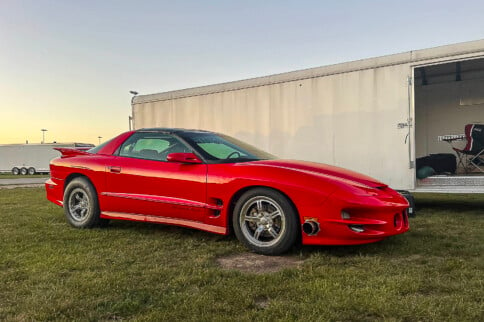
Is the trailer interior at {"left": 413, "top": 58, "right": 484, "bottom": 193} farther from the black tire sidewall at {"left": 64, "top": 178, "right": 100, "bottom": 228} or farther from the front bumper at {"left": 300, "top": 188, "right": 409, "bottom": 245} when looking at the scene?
the black tire sidewall at {"left": 64, "top": 178, "right": 100, "bottom": 228}

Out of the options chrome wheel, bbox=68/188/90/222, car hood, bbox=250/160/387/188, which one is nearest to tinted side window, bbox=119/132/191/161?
chrome wheel, bbox=68/188/90/222

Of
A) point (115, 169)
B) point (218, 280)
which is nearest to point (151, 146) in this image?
point (115, 169)

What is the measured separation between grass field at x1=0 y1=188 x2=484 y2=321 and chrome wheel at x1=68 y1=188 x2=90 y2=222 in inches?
16.3

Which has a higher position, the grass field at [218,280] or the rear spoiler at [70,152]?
the rear spoiler at [70,152]

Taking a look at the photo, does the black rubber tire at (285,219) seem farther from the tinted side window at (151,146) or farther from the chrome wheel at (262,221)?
the tinted side window at (151,146)

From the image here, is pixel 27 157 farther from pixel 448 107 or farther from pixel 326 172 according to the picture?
pixel 326 172

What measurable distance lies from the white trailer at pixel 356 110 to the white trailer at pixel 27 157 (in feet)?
95.6

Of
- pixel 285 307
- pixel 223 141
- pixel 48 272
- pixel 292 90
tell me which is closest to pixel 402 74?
pixel 292 90

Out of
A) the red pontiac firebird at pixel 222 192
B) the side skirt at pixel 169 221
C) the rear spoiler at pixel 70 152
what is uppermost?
the rear spoiler at pixel 70 152

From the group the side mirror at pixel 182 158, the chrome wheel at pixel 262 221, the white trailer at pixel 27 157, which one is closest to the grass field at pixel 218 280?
the chrome wheel at pixel 262 221

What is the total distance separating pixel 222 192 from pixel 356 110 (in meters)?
3.67

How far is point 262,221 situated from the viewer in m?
3.78

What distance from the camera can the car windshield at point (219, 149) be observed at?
436cm

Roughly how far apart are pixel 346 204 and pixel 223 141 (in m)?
1.96
